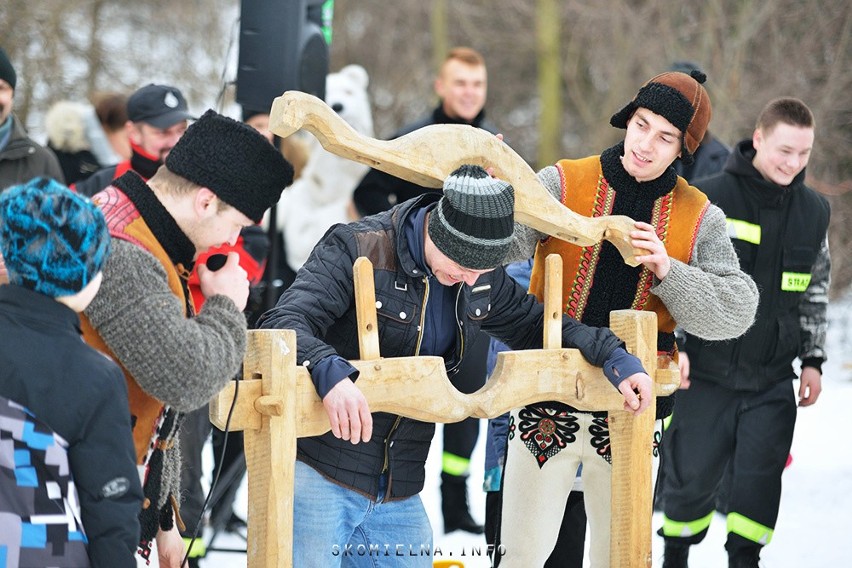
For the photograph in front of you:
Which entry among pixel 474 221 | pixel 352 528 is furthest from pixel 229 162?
pixel 352 528

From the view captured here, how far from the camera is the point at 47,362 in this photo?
6.42 feet

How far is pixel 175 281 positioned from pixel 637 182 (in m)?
1.50

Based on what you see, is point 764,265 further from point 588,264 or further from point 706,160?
point 706,160

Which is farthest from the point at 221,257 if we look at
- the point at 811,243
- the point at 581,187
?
the point at 811,243

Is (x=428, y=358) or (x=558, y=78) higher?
(x=558, y=78)

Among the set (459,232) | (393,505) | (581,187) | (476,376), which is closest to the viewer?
(459,232)

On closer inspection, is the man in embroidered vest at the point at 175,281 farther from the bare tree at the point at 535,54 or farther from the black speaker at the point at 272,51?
the bare tree at the point at 535,54

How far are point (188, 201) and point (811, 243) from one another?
2.76 meters

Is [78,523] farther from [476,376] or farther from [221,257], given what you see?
[476,376]

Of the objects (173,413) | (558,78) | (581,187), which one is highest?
(558,78)

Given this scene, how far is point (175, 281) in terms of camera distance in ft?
7.41

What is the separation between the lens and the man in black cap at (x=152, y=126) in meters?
4.09

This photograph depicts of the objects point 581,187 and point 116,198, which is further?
point 581,187

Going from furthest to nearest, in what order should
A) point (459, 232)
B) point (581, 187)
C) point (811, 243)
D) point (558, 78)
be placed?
point (558, 78) → point (811, 243) → point (581, 187) → point (459, 232)
